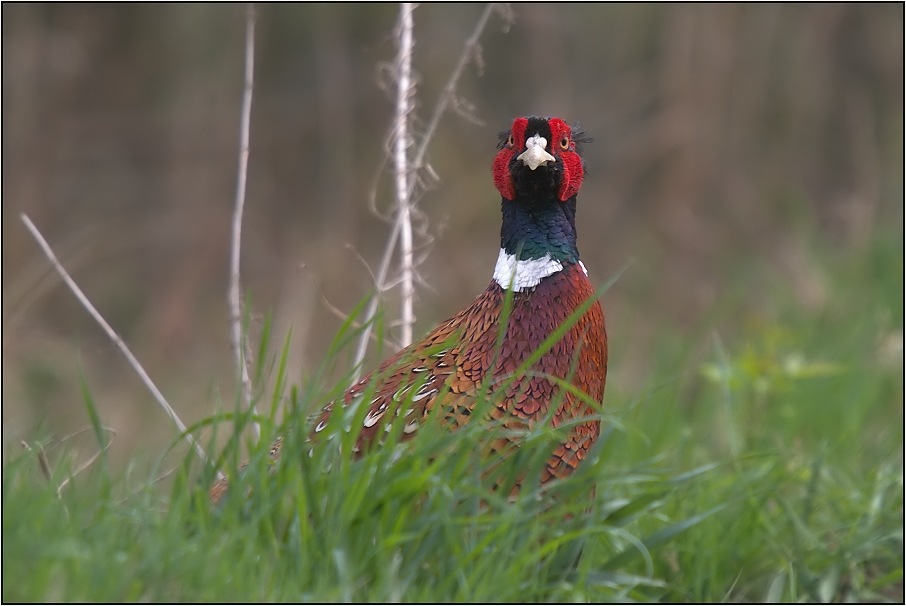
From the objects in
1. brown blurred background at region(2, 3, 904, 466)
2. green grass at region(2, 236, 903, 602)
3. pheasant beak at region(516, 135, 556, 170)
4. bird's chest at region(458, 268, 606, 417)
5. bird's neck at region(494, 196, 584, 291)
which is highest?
brown blurred background at region(2, 3, 904, 466)

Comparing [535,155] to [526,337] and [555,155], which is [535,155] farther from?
[526,337]

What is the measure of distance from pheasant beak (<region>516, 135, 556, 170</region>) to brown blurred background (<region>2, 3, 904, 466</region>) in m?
4.40

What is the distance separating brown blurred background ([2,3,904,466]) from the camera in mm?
7273

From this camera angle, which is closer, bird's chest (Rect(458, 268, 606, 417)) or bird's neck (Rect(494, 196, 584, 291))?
bird's chest (Rect(458, 268, 606, 417))

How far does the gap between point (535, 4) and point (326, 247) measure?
276cm

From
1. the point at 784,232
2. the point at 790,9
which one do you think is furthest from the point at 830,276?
the point at 790,9

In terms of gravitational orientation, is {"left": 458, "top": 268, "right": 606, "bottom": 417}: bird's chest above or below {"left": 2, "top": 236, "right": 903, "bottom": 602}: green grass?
above

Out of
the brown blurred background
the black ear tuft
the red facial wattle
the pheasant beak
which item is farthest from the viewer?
the brown blurred background

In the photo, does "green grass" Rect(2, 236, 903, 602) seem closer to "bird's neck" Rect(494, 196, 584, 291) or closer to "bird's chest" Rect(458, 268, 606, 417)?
"bird's chest" Rect(458, 268, 606, 417)

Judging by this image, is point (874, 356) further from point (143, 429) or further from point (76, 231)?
point (76, 231)

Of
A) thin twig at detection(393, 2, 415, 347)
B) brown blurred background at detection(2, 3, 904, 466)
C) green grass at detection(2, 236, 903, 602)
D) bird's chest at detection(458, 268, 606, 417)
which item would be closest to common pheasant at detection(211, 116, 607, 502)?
bird's chest at detection(458, 268, 606, 417)

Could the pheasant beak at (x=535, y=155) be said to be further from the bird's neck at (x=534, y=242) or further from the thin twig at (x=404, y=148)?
the thin twig at (x=404, y=148)

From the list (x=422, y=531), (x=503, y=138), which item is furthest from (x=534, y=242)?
(x=422, y=531)

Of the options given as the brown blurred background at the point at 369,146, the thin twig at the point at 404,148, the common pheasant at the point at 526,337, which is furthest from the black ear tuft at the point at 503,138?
the brown blurred background at the point at 369,146
